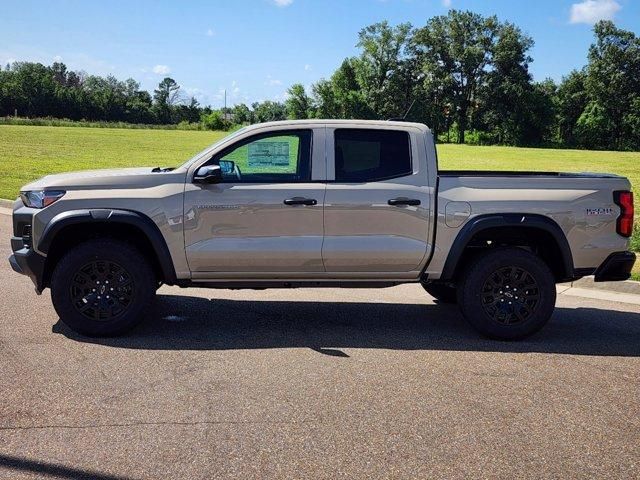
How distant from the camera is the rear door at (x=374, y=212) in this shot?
18.8 ft

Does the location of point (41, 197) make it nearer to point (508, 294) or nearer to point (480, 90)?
point (508, 294)

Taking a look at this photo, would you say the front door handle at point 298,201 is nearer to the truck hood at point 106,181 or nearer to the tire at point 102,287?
the truck hood at point 106,181

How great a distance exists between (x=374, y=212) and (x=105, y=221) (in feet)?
7.33

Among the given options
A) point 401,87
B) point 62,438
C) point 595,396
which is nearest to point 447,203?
point 595,396

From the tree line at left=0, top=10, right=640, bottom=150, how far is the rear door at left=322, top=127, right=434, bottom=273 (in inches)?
3218

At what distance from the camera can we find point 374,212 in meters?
5.72

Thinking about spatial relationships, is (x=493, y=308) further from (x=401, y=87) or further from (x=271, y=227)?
(x=401, y=87)

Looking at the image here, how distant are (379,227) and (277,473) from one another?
2.78 metres

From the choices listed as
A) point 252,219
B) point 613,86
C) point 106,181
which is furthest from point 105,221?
point 613,86

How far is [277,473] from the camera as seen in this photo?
338 cm

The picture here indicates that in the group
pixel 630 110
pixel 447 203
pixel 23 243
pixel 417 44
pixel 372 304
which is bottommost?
pixel 372 304

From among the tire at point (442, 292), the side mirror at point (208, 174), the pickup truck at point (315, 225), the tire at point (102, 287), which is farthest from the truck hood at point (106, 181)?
the tire at point (442, 292)

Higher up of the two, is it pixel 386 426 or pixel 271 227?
pixel 271 227

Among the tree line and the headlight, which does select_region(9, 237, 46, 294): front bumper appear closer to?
the headlight
